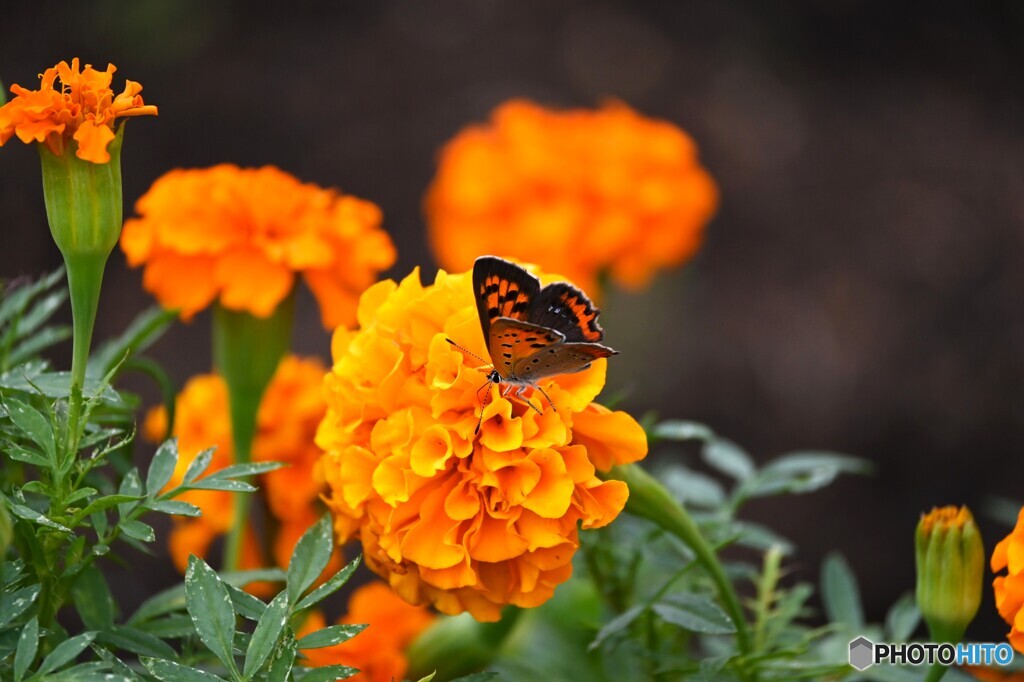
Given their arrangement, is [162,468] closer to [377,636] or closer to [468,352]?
[468,352]

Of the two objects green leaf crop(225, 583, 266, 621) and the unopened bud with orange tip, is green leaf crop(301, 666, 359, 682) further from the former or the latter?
the unopened bud with orange tip

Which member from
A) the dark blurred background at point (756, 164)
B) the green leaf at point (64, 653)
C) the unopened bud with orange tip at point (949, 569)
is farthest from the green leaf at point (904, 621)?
the dark blurred background at point (756, 164)

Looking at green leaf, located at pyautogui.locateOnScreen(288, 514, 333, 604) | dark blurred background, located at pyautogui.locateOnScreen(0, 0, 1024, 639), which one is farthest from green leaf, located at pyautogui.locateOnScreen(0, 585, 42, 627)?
dark blurred background, located at pyautogui.locateOnScreen(0, 0, 1024, 639)

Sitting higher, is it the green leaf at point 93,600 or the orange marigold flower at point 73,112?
the orange marigold flower at point 73,112

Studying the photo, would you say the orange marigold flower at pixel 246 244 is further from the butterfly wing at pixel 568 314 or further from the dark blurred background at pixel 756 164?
the dark blurred background at pixel 756 164

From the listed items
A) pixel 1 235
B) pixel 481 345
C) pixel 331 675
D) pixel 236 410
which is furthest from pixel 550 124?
pixel 1 235

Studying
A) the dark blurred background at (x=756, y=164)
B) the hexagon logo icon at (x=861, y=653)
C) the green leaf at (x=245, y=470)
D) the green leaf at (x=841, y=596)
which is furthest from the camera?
the dark blurred background at (x=756, y=164)
